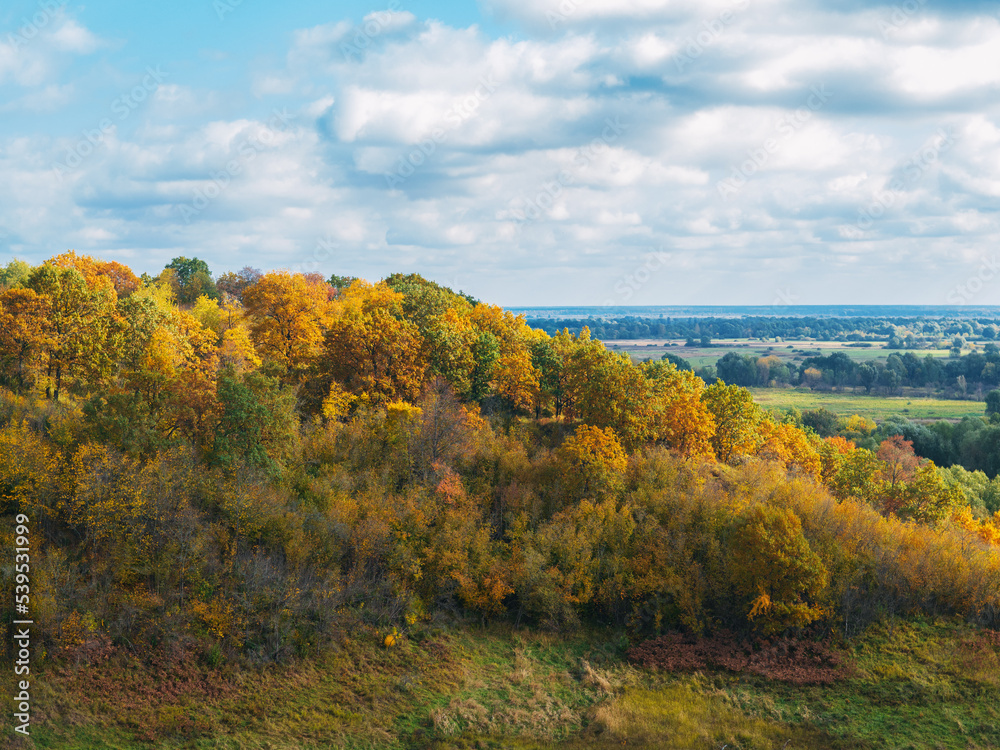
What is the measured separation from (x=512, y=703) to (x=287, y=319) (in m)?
60.0

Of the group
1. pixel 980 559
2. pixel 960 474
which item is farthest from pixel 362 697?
pixel 960 474

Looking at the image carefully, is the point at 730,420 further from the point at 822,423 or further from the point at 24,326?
the point at 822,423

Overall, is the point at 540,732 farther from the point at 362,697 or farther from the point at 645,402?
the point at 645,402

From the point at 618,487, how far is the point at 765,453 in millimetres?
31248

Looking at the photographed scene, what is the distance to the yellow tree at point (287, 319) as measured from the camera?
96375 mm

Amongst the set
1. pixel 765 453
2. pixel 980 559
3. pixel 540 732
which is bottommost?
pixel 540 732

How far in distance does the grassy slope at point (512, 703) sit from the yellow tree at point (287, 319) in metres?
42.4

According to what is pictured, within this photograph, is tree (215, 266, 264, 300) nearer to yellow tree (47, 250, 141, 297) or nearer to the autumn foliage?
yellow tree (47, 250, 141, 297)

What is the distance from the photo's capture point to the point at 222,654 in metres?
60.6

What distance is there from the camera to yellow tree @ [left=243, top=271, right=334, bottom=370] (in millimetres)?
96375

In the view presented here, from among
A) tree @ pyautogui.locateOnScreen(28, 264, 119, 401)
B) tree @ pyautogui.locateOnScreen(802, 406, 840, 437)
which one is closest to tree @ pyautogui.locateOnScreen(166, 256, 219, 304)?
tree @ pyautogui.locateOnScreen(28, 264, 119, 401)

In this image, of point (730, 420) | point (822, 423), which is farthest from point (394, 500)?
point (822, 423)

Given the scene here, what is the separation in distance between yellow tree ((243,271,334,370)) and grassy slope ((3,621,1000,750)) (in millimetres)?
42382

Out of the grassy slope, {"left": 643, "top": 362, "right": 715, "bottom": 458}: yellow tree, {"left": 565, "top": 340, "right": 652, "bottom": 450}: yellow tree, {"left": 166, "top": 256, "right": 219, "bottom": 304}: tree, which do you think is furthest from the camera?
{"left": 166, "top": 256, "right": 219, "bottom": 304}: tree
